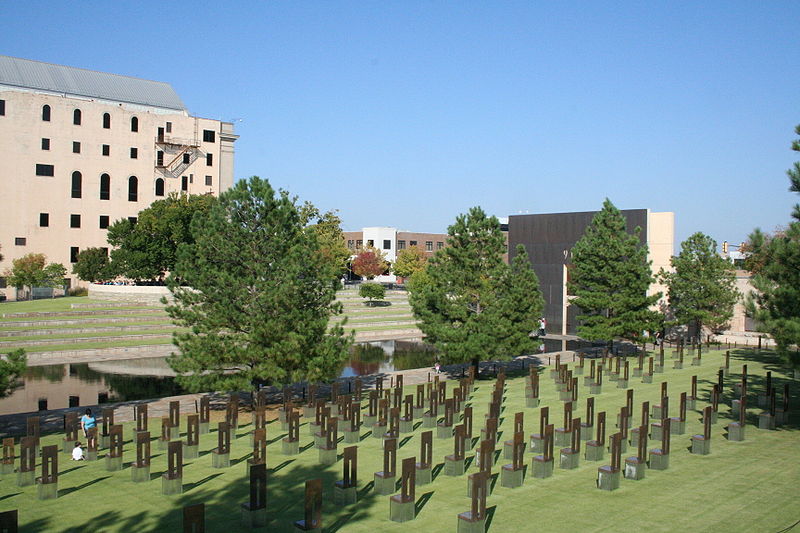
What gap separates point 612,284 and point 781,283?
61.5ft

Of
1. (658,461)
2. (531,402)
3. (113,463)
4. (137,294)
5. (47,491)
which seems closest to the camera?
(47,491)

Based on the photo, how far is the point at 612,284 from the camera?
36938mm

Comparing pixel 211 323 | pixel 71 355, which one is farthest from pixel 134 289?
pixel 211 323

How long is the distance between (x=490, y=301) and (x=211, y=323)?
40.2ft

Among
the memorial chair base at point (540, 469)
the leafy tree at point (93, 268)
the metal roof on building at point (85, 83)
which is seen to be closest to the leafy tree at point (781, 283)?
the memorial chair base at point (540, 469)

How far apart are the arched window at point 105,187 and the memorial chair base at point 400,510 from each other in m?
64.4

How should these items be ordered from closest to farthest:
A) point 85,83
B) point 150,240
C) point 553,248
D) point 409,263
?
point 553,248 < point 150,240 < point 85,83 < point 409,263

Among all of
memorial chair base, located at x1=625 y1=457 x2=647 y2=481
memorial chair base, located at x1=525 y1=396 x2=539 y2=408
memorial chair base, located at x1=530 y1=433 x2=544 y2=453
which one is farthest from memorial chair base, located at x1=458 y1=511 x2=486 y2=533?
memorial chair base, located at x1=525 y1=396 x2=539 y2=408

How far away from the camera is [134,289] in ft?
174

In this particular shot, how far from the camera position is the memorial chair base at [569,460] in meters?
15.9

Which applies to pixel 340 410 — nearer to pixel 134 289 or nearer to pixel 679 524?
pixel 679 524

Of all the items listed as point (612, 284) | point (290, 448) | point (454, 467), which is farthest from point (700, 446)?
point (612, 284)

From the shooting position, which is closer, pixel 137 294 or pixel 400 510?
pixel 400 510

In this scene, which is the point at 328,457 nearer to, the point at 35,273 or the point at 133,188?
the point at 35,273
